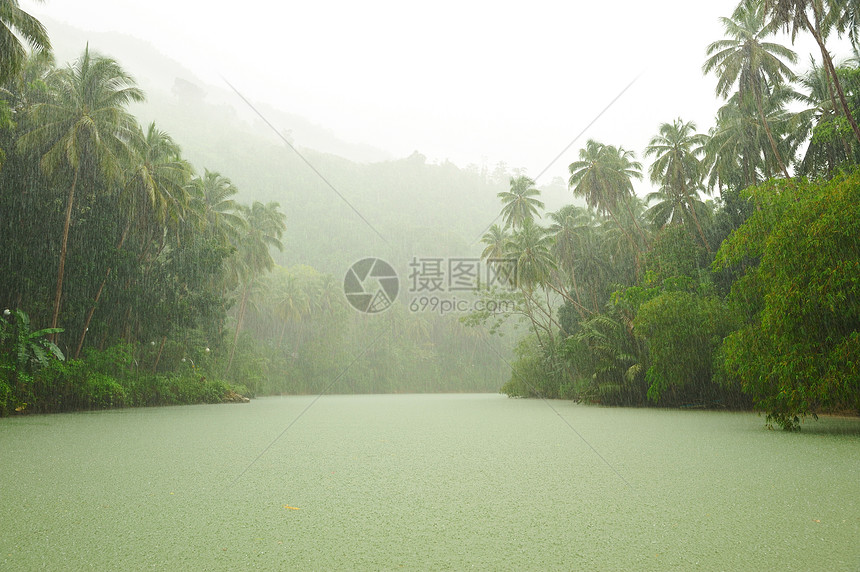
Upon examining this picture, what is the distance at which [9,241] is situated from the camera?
569 inches

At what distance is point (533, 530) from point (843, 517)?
2.20m

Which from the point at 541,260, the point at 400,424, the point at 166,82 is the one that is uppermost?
the point at 166,82

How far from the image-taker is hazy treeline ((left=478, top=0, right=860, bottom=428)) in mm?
8297

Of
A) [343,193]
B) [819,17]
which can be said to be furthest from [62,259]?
[343,193]

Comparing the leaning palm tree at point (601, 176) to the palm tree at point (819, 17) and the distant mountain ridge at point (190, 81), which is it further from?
the distant mountain ridge at point (190, 81)

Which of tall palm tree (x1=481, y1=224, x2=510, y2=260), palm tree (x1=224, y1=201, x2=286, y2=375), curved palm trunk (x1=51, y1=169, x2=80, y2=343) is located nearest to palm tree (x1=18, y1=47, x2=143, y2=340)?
curved palm trunk (x1=51, y1=169, x2=80, y2=343)

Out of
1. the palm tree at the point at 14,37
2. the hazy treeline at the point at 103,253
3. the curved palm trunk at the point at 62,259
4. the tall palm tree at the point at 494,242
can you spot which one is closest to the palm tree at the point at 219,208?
the hazy treeline at the point at 103,253

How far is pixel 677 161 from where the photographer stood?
22.6 m

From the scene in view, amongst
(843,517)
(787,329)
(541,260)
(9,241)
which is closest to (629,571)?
(843,517)

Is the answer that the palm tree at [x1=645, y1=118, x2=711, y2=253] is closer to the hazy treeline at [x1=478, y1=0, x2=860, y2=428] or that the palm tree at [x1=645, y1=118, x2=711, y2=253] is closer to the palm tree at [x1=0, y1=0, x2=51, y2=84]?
the hazy treeline at [x1=478, y1=0, x2=860, y2=428]

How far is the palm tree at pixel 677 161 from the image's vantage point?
22625 mm

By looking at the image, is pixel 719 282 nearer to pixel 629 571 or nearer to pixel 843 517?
pixel 843 517

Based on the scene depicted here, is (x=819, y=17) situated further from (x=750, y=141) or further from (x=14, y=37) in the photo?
(x=14, y=37)

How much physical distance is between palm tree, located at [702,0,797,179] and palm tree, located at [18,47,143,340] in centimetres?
1984
